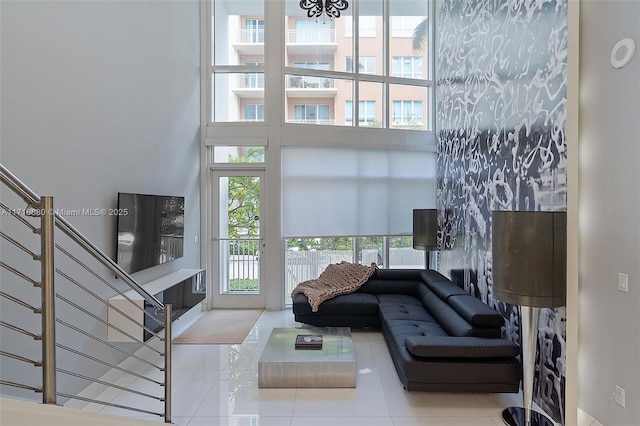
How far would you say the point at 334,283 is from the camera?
205 inches

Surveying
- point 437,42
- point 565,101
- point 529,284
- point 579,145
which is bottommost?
point 529,284

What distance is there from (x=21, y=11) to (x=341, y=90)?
4343 mm

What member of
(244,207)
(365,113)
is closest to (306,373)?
(244,207)

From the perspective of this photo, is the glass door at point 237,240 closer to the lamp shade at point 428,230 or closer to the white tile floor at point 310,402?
the white tile floor at point 310,402

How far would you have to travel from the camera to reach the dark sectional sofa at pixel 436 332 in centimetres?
290

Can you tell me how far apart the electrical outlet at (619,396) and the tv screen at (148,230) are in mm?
3980

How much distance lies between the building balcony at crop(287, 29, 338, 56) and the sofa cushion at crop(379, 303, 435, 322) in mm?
4069

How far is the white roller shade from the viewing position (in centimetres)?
578

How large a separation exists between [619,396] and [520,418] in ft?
2.32

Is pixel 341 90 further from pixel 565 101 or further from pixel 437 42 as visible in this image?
pixel 565 101

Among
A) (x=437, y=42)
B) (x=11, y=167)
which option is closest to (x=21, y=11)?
(x=11, y=167)

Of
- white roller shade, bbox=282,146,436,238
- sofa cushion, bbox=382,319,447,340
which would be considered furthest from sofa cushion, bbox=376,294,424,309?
white roller shade, bbox=282,146,436,238

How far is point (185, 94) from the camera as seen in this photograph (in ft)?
16.8

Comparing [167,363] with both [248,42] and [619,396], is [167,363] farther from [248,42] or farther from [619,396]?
[248,42]
